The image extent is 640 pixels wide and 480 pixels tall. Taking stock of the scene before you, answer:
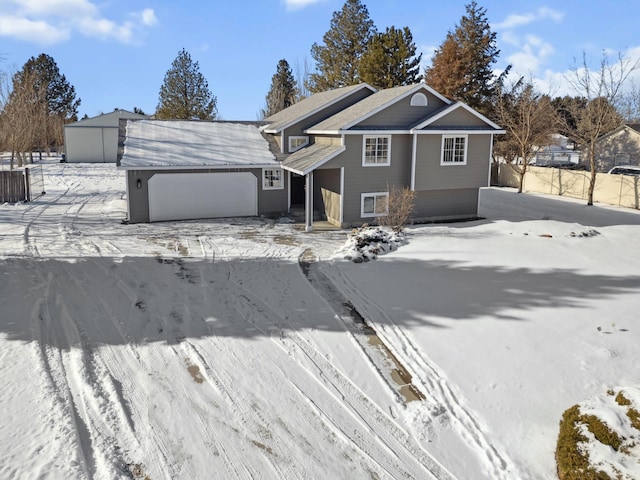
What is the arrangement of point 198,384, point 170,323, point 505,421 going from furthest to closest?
point 170,323 → point 198,384 → point 505,421

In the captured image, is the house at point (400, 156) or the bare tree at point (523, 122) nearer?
the house at point (400, 156)

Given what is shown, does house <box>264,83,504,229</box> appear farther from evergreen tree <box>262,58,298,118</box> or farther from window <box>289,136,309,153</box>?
evergreen tree <box>262,58,298,118</box>

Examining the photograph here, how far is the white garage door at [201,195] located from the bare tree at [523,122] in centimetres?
1881

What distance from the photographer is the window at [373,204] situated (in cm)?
2145

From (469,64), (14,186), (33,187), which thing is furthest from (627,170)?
(33,187)

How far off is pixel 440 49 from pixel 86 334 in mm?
37643

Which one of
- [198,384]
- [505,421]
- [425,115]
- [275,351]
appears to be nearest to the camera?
[505,421]

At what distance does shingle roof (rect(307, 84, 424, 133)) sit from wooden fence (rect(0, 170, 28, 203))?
47.3 ft

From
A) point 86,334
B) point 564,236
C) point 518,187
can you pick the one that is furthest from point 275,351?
point 518,187

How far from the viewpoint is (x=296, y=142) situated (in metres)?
24.4

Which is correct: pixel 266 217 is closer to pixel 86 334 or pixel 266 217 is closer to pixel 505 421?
pixel 86 334

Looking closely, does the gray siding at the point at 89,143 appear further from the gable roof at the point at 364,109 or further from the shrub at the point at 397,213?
the shrub at the point at 397,213

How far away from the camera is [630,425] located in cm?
615

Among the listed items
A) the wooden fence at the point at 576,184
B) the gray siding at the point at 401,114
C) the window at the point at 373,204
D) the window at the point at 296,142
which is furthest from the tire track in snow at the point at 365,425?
the wooden fence at the point at 576,184
